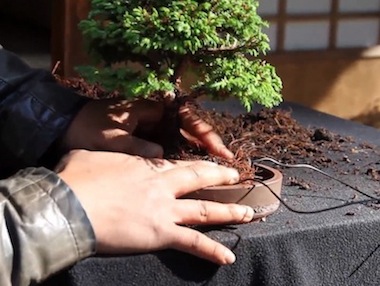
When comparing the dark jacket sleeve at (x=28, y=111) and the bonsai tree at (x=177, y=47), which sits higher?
the bonsai tree at (x=177, y=47)

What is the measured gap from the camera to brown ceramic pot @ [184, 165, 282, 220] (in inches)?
36.9

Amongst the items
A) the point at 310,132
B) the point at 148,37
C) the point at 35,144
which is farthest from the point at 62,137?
the point at 310,132

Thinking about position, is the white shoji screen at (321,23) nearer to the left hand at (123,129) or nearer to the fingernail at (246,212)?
the left hand at (123,129)

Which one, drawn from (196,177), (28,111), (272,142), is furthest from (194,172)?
(272,142)

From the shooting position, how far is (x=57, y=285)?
887 millimetres

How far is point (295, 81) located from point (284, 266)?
6.78 feet

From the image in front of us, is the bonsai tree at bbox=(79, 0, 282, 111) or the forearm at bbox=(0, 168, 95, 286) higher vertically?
the bonsai tree at bbox=(79, 0, 282, 111)

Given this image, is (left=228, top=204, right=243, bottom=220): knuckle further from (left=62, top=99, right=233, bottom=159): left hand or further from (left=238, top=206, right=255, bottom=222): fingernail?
(left=62, top=99, right=233, bottom=159): left hand

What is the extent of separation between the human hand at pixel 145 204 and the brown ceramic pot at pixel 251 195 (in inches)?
0.5

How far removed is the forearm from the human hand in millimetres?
15

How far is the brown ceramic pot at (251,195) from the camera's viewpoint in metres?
0.94

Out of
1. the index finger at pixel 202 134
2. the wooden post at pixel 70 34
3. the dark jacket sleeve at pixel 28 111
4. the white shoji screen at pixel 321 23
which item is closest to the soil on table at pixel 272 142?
the index finger at pixel 202 134

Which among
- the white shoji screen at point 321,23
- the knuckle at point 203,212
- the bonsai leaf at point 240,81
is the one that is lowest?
the white shoji screen at point 321,23

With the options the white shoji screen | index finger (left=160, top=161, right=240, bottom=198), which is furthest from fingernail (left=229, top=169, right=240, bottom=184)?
the white shoji screen
